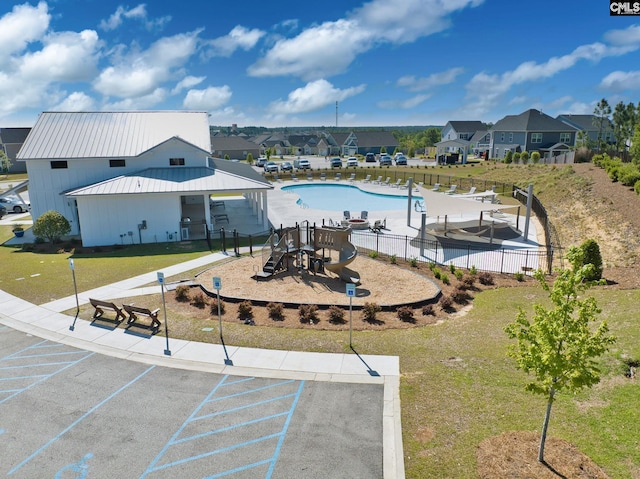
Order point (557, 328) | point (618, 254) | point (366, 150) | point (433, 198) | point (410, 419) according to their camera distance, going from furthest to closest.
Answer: point (366, 150) → point (433, 198) → point (618, 254) → point (410, 419) → point (557, 328)

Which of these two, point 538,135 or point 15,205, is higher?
point 538,135

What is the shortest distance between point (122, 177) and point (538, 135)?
224 ft

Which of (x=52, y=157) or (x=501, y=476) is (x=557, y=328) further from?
(x=52, y=157)

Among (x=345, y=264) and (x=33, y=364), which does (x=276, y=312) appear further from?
(x=33, y=364)

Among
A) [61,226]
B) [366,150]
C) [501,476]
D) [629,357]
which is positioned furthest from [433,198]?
[366,150]

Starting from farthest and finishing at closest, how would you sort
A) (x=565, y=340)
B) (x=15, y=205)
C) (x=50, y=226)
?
(x=15, y=205) < (x=50, y=226) < (x=565, y=340)

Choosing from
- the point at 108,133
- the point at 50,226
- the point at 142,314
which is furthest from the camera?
the point at 108,133

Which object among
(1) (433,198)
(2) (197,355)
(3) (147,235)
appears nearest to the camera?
(2) (197,355)

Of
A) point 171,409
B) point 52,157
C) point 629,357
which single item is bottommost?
point 171,409

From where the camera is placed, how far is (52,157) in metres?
30.4

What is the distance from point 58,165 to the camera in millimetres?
30844

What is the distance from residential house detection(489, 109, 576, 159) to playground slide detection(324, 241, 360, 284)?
64.3 meters

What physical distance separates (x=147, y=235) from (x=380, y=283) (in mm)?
17547

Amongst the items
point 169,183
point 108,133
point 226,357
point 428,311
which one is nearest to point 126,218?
point 169,183
